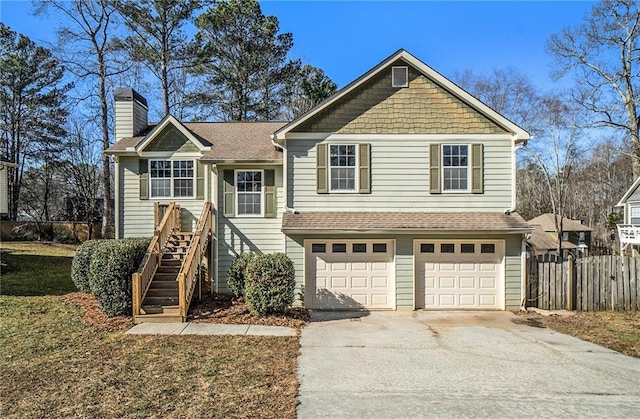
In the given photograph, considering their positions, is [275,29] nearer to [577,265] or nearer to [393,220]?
[393,220]

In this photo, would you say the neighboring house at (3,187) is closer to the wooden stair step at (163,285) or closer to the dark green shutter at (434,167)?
the wooden stair step at (163,285)

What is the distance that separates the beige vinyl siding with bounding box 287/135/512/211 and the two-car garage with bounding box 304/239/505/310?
1082 millimetres

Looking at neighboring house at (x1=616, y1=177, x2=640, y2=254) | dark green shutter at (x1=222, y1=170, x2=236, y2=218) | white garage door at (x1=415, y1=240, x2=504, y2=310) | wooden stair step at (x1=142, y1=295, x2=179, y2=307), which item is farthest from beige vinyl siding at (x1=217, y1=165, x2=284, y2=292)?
neighboring house at (x1=616, y1=177, x2=640, y2=254)

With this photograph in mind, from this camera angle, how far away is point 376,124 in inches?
458

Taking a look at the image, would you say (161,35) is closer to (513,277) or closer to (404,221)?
(404,221)

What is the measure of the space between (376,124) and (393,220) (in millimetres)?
2911

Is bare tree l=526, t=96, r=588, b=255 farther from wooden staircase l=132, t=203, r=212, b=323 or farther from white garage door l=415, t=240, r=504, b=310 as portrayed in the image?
wooden staircase l=132, t=203, r=212, b=323

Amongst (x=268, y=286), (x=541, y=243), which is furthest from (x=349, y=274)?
(x=541, y=243)

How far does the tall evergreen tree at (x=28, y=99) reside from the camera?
26.0 metres

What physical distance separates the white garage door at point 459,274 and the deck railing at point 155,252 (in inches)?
292

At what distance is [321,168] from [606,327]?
8.37m

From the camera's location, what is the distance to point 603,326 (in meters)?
9.73

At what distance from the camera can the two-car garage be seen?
37.4 ft

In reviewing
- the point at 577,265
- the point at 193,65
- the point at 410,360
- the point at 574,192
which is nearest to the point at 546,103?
the point at 574,192
